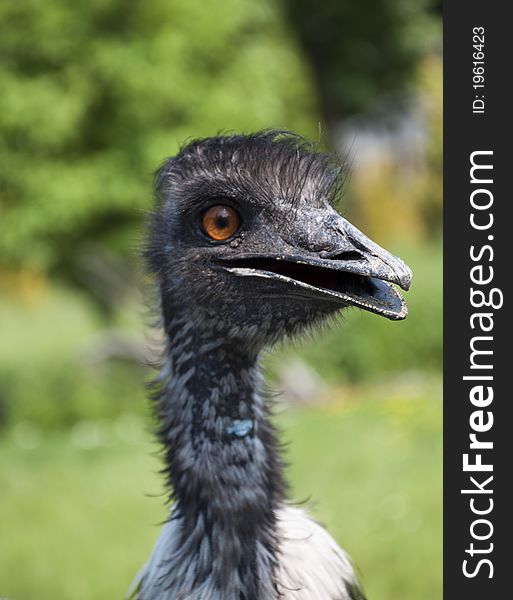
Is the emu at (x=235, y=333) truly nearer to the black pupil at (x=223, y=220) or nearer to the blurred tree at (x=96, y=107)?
the black pupil at (x=223, y=220)

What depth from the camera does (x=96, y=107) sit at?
7363 mm

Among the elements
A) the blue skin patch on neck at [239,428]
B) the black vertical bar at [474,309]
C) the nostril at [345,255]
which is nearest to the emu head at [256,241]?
the nostril at [345,255]

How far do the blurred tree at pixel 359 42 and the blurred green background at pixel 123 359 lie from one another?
482 cm

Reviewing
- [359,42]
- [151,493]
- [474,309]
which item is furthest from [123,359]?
[359,42]

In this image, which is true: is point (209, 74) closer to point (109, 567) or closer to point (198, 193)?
point (109, 567)

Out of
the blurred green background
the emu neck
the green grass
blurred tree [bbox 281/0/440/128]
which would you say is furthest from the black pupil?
blurred tree [bbox 281/0/440/128]

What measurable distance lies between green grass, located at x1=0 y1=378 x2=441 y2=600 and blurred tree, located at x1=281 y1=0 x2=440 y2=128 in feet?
24.7

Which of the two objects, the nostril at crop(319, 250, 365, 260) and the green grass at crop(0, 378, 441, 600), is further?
the green grass at crop(0, 378, 441, 600)

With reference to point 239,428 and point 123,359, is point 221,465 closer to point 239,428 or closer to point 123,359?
point 239,428

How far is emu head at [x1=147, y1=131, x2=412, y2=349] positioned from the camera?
1.62 m

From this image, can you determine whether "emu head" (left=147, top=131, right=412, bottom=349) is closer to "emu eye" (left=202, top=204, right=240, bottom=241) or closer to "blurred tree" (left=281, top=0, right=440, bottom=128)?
"emu eye" (left=202, top=204, right=240, bottom=241)

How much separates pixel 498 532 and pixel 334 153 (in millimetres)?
1452

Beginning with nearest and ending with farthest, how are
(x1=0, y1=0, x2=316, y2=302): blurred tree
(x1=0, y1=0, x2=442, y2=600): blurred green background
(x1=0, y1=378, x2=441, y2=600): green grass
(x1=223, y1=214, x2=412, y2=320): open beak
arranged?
(x1=223, y1=214, x2=412, y2=320): open beak → (x1=0, y1=378, x2=441, y2=600): green grass → (x1=0, y1=0, x2=442, y2=600): blurred green background → (x1=0, y1=0, x2=316, y2=302): blurred tree

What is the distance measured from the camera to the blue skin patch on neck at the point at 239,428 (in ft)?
5.67
